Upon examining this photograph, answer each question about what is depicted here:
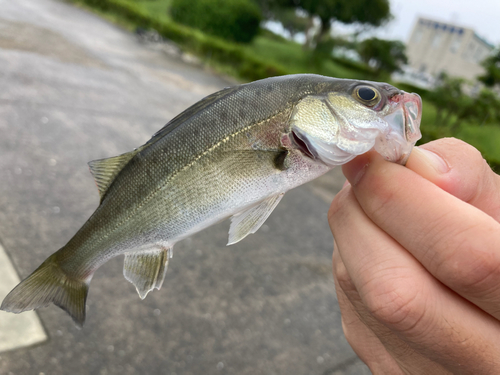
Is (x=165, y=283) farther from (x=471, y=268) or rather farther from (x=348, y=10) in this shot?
(x=348, y=10)

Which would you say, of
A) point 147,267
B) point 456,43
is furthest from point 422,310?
point 456,43

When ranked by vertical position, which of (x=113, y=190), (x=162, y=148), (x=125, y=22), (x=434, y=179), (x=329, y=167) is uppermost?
(x=434, y=179)

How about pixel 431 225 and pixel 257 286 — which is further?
pixel 257 286

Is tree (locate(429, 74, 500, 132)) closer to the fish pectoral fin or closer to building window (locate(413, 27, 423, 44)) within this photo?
the fish pectoral fin

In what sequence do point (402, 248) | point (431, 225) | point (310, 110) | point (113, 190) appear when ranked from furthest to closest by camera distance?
1. point (113, 190)
2. point (310, 110)
3. point (402, 248)
4. point (431, 225)

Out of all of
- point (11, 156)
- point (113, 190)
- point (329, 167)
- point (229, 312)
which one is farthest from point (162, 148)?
point (11, 156)

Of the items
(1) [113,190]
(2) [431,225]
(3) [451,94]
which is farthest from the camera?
(3) [451,94]

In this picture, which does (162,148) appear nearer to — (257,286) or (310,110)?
(310,110)
